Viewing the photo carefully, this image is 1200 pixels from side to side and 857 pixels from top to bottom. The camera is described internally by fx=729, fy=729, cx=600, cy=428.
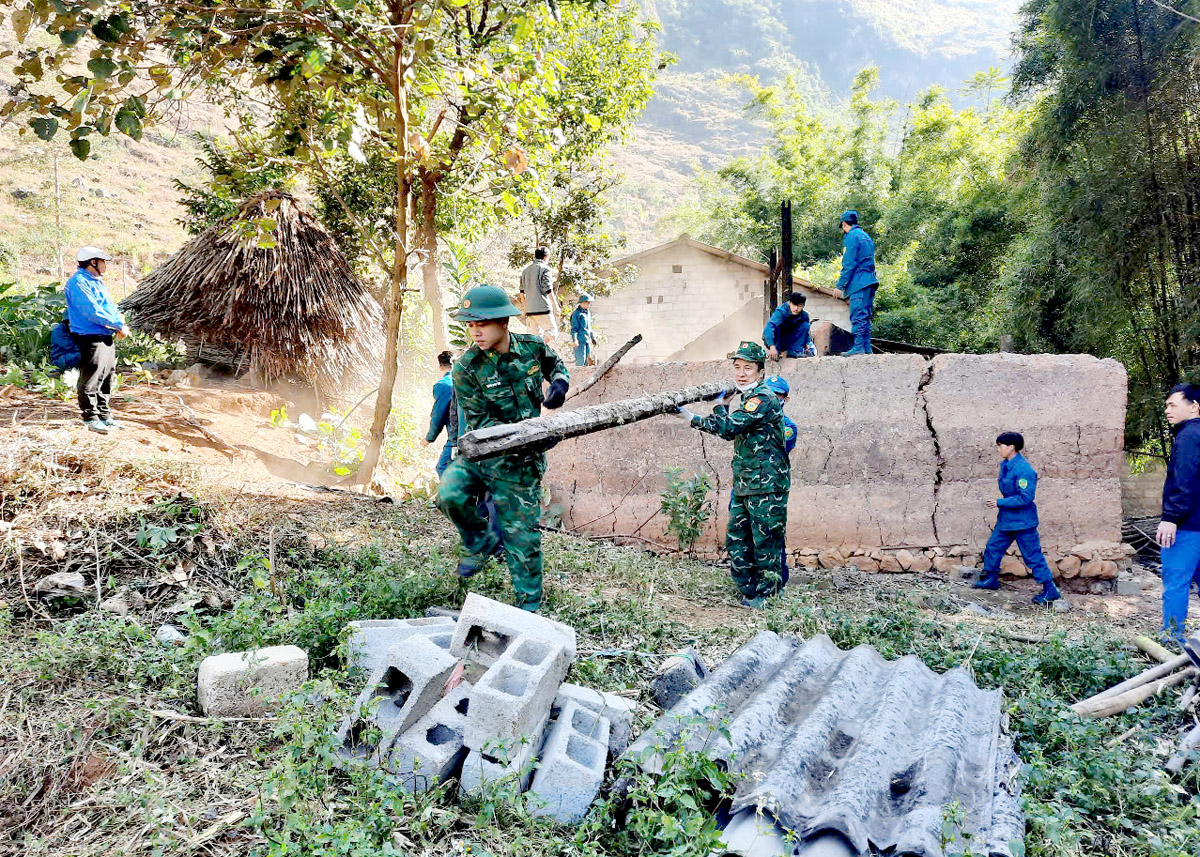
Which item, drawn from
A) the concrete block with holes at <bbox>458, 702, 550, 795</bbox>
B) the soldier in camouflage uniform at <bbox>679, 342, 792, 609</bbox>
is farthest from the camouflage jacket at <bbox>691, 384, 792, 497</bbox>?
the concrete block with holes at <bbox>458, 702, 550, 795</bbox>

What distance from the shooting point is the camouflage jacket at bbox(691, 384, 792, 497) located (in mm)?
5047

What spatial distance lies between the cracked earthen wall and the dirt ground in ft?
1.58

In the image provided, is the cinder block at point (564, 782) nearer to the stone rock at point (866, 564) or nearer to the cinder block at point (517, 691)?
the cinder block at point (517, 691)

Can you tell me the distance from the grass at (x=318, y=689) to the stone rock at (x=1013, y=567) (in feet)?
4.47

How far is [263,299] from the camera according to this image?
8.79 m

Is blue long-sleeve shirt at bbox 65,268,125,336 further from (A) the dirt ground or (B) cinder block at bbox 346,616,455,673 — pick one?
(B) cinder block at bbox 346,616,455,673

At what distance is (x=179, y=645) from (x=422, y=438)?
21.8 ft

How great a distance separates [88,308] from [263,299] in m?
2.99

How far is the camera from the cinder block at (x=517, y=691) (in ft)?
8.01

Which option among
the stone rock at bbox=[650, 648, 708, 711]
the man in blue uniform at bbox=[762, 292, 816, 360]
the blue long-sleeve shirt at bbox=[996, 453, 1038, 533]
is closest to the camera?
the stone rock at bbox=[650, 648, 708, 711]

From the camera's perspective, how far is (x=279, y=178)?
34.6 ft

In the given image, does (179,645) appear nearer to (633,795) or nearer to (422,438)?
(633,795)

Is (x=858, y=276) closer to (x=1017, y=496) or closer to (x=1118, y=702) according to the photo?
(x=1017, y=496)

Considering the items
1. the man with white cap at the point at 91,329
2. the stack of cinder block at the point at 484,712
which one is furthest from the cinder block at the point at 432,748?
the man with white cap at the point at 91,329
